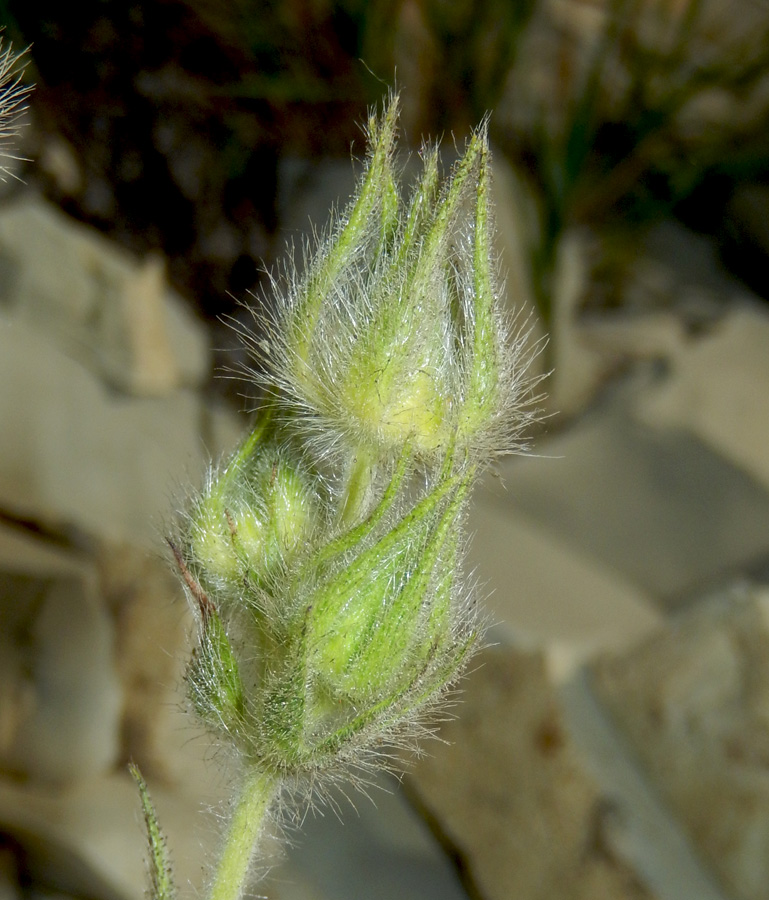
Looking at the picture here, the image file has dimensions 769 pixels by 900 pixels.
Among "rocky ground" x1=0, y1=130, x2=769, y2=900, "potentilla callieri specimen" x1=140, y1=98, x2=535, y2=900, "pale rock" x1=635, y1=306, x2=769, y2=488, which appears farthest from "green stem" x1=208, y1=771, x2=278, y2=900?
"pale rock" x1=635, y1=306, x2=769, y2=488

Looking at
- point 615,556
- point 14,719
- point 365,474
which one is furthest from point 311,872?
point 615,556

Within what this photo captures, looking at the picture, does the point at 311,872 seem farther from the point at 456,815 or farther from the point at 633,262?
the point at 633,262

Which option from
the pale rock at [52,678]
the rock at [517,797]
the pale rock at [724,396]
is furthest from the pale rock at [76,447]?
the pale rock at [724,396]

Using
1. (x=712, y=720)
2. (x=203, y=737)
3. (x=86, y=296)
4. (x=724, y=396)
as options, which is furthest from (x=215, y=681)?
(x=724, y=396)

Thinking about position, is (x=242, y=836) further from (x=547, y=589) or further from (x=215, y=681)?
(x=547, y=589)

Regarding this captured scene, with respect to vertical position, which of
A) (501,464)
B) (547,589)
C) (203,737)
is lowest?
(547,589)

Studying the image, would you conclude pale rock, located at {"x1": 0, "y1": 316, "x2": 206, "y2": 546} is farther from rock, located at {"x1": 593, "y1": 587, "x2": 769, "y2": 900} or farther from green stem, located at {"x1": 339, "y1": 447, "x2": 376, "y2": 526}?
green stem, located at {"x1": 339, "y1": 447, "x2": 376, "y2": 526}

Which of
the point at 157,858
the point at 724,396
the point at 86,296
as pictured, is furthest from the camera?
the point at 724,396

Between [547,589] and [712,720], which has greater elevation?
[712,720]

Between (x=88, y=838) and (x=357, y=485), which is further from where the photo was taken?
(x=88, y=838)
